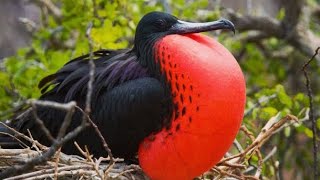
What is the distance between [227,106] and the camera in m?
1.56

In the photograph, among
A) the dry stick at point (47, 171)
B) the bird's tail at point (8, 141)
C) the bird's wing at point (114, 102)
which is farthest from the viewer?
the bird's tail at point (8, 141)

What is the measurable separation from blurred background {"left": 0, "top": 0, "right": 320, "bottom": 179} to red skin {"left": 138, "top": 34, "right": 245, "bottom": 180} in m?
0.49

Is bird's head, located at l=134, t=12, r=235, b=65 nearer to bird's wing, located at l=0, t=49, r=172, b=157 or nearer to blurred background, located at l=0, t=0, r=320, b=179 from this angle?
bird's wing, located at l=0, t=49, r=172, b=157

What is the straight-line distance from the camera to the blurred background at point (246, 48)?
2221 mm

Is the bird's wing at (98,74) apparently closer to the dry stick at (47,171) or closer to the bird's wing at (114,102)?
the bird's wing at (114,102)

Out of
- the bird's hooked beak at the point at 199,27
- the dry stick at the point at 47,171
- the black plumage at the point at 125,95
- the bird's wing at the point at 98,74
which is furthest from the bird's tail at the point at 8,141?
the bird's hooked beak at the point at 199,27

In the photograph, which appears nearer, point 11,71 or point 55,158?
point 55,158

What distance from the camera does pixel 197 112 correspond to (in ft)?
5.08

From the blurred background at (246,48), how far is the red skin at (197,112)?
492 millimetres

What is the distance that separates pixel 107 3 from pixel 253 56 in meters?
0.75

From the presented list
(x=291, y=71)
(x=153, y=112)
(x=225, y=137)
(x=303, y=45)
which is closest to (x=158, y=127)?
(x=153, y=112)

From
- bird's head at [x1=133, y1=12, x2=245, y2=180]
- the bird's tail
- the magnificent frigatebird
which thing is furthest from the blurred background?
bird's head at [x1=133, y1=12, x2=245, y2=180]

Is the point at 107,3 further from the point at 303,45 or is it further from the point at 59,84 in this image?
the point at 303,45

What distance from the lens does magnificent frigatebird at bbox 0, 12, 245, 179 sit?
1.55 m
